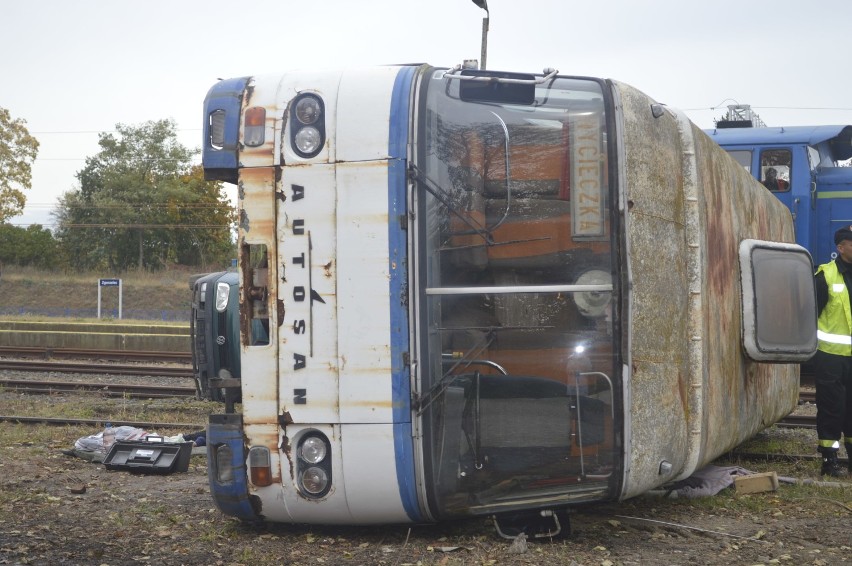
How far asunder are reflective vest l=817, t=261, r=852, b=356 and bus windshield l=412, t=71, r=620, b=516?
2.88 metres

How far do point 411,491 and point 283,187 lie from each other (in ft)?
4.94

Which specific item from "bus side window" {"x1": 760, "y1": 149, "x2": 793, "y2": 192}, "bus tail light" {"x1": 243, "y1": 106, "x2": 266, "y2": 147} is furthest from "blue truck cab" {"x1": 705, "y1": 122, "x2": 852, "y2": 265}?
"bus tail light" {"x1": 243, "y1": 106, "x2": 266, "y2": 147}

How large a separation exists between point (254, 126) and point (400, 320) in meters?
1.17

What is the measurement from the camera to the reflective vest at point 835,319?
21.6 ft

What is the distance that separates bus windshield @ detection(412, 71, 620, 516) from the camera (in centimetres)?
440

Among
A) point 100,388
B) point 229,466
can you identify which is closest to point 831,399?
point 229,466

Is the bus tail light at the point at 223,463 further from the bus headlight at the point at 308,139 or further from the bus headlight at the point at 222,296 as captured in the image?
the bus headlight at the point at 222,296

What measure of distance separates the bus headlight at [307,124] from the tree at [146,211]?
40010 mm

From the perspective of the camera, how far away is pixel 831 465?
261 inches

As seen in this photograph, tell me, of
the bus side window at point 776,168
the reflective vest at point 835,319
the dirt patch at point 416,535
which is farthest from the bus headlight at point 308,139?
the bus side window at point 776,168

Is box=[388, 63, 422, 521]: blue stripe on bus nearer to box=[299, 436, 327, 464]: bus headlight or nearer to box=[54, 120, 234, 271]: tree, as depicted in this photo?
box=[299, 436, 327, 464]: bus headlight

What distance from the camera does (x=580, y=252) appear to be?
443cm

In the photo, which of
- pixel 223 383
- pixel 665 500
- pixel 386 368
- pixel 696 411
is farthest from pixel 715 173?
pixel 223 383

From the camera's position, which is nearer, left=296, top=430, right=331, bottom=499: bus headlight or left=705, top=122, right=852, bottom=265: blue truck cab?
left=296, top=430, right=331, bottom=499: bus headlight
